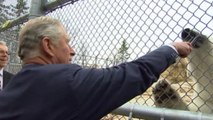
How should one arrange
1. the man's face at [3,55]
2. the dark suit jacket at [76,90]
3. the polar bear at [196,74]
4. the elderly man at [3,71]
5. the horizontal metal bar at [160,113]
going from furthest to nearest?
the man's face at [3,55] < the elderly man at [3,71] < the polar bear at [196,74] < the horizontal metal bar at [160,113] < the dark suit jacket at [76,90]

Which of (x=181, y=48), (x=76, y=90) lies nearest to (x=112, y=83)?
(x=76, y=90)

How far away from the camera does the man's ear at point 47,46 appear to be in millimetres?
1840

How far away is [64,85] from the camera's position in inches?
69.2

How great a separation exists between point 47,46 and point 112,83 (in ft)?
1.05

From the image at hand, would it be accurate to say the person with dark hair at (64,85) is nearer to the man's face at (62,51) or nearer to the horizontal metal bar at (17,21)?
the man's face at (62,51)

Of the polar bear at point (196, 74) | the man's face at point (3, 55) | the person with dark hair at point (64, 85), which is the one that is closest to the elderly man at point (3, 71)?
the man's face at point (3, 55)

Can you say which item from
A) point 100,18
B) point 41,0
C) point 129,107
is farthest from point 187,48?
point 41,0

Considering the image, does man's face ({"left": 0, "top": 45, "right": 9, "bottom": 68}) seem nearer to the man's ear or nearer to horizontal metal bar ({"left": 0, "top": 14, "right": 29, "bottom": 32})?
horizontal metal bar ({"left": 0, "top": 14, "right": 29, "bottom": 32})

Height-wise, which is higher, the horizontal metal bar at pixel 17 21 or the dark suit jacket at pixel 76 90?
the dark suit jacket at pixel 76 90

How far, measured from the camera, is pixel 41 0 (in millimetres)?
3975

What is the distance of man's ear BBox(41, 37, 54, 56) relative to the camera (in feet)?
6.04

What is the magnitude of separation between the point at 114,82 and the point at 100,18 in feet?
6.21

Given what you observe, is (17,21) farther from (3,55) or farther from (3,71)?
(3,71)

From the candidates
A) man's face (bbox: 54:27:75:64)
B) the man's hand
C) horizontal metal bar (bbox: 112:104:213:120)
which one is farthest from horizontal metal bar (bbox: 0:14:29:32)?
the man's hand
